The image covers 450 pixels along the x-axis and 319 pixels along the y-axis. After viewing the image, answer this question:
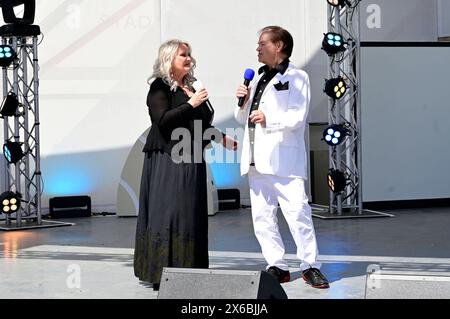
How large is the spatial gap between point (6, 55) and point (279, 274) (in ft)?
→ 14.3

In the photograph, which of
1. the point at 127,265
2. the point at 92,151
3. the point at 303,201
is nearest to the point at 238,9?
the point at 92,151

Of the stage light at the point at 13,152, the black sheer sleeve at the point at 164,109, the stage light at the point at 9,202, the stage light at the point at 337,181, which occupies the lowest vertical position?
the stage light at the point at 9,202

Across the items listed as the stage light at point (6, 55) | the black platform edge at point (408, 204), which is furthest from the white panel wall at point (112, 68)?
the black platform edge at point (408, 204)

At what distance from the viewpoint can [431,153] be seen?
9.30 m

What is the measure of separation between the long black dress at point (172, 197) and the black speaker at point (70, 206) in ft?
15.8

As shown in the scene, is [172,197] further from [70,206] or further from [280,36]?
[70,206]

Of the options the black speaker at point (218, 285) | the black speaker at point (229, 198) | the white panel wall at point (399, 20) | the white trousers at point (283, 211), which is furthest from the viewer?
the white panel wall at point (399, 20)

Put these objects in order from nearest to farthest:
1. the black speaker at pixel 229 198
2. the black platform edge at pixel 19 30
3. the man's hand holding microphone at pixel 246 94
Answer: the man's hand holding microphone at pixel 246 94
the black platform edge at pixel 19 30
the black speaker at pixel 229 198

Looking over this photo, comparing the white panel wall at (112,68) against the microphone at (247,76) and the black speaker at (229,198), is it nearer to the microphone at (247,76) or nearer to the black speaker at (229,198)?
the black speaker at (229,198)

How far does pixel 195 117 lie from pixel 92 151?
5210 mm

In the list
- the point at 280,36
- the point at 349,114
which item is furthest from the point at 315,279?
the point at 349,114

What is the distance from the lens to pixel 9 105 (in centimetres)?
795

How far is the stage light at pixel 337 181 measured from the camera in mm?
8320
